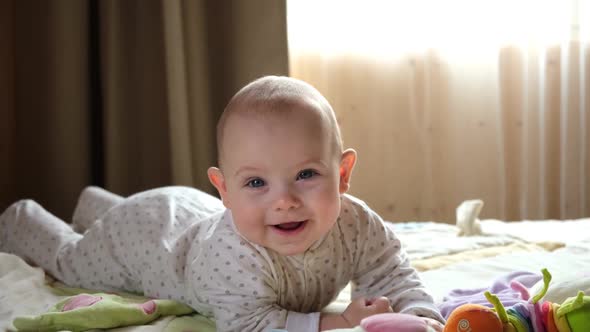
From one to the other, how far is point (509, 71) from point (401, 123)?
1.76ft

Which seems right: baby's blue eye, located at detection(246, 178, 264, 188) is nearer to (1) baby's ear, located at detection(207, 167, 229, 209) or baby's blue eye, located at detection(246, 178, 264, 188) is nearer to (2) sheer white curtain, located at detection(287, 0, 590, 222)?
(1) baby's ear, located at detection(207, 167, 229, 209)

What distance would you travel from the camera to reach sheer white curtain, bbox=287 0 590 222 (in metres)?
3.07

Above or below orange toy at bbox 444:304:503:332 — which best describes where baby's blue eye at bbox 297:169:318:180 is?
above

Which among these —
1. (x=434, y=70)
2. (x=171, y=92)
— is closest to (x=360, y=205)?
(x=171, y=92)

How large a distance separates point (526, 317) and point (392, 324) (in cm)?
19

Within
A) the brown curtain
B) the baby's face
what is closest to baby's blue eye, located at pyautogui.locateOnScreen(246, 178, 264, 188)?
the baby's face

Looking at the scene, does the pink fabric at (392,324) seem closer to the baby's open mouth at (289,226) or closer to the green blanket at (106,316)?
the baby's open mouth at (289,226)

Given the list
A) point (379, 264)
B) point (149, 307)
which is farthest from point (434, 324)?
point (149, 307)

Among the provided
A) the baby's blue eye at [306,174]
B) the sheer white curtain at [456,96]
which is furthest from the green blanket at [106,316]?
the sheer white curtain at [456,96]

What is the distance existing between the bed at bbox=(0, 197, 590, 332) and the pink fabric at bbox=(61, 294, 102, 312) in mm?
51

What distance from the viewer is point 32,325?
3.83 feet

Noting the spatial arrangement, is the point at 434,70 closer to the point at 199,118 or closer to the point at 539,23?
the point at 539,23

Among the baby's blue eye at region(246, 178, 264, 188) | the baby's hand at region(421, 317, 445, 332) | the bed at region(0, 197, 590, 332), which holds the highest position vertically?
the baby's blue eye at region(246, 178, 264, 188)

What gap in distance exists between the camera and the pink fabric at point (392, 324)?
0.96 meters
